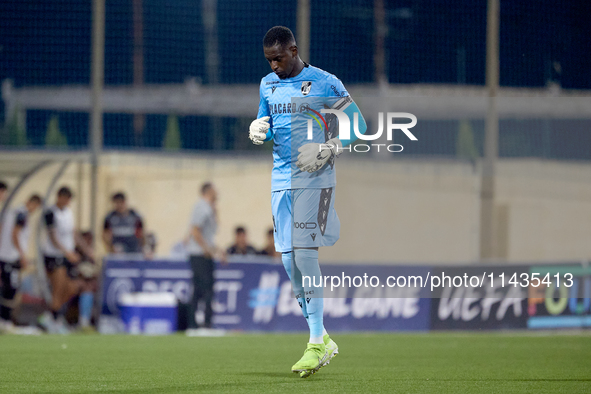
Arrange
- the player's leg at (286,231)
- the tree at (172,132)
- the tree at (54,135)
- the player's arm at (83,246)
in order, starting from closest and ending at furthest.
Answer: the player's leg at (286,231), the player's arm at (83,246), the tree at (54,135), the tree at (172,132)

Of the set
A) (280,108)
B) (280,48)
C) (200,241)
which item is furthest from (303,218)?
(200,241)

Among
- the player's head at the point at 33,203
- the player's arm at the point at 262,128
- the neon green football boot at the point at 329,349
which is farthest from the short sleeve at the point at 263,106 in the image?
the player's head at the point at 33,203

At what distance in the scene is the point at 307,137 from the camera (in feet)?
19.1

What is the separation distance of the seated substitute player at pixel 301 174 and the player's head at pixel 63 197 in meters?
6.29

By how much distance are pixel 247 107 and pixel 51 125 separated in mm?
2992

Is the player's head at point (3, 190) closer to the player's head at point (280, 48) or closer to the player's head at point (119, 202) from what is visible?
the player's head at point (119, 202)

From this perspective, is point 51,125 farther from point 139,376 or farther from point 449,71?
point 139,376

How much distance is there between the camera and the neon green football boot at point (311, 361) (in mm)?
5434

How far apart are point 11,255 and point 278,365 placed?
5.88 metres

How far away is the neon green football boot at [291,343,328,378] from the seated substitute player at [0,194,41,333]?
21.4ft

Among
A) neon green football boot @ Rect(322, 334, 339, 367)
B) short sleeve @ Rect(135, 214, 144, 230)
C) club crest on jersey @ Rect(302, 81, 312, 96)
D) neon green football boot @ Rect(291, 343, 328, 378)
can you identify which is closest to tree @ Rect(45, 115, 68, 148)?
short sleeve @ Rect(135, 214, 144, 230)

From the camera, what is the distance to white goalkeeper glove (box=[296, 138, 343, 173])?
560 cm

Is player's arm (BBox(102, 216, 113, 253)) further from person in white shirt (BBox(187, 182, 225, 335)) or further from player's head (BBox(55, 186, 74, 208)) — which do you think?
person in white shirt (BBox(187, 182, 225, 335))

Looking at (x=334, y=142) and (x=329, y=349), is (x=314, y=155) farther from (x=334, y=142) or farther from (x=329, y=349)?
(x=329, y=349)
